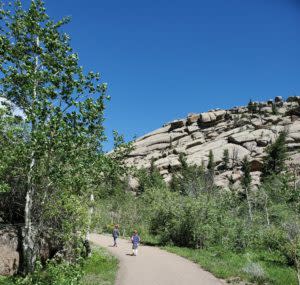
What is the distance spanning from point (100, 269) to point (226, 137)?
3293 inches

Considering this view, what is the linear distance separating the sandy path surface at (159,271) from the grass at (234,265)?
1.72 ft

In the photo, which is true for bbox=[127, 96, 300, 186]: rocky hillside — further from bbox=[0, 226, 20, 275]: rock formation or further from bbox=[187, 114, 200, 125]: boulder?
bbox=[0, 226, 20, 275]: rock formation

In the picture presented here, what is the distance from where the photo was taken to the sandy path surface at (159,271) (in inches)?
656

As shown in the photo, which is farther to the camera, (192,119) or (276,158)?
(192,119)

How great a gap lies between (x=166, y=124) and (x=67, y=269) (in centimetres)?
12077

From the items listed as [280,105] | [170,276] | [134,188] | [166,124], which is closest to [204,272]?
[170,276]

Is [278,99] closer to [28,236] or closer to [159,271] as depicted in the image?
[159,271]

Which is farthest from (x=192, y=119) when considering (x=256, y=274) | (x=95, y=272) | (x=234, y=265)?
(x=256, y=274)

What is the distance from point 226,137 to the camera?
99.6 meters

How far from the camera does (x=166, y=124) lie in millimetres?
131125

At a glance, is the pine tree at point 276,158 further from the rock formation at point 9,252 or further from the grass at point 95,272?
the rock formation at point 9,252

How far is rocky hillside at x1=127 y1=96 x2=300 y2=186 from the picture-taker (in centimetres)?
8488

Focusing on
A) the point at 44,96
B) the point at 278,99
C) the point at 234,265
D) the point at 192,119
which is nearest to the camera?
the point at 44,96

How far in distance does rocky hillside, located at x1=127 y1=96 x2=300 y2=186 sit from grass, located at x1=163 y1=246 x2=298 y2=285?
161ft
